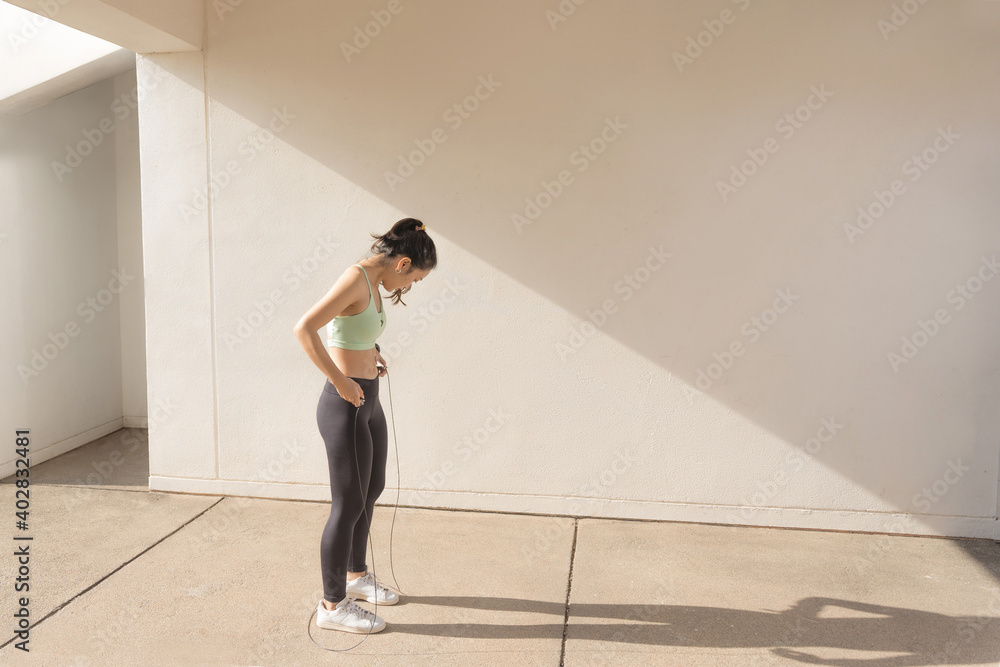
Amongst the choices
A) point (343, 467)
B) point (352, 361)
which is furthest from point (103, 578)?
point (352, 361)

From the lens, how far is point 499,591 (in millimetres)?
3297

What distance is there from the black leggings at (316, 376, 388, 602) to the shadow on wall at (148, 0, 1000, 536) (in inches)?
62.0

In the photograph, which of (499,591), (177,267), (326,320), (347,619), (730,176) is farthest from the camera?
(177,267)

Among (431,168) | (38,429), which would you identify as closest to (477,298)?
(431,168)

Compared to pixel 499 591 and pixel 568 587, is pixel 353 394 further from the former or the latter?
pixel 568 587

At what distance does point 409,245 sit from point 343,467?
86cm

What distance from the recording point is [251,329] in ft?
14.5

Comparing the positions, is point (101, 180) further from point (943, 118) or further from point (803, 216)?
point (943, 118)

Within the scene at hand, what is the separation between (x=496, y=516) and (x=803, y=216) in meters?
2.29

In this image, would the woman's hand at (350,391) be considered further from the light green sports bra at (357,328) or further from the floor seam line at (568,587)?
the floor seam line at (568,587)

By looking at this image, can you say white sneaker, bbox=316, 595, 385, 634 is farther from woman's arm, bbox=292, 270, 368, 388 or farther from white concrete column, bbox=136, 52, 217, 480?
white concrete column, bbox=136, 52, 217, 480

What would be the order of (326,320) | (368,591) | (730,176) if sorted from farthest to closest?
(730,176) → (368,591) → (326,320)

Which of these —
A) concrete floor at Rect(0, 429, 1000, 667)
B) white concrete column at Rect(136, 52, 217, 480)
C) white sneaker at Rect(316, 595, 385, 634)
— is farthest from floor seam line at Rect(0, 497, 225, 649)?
white sneaker at Rect(316, 595, 385, 634)

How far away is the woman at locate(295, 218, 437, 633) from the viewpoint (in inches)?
106
